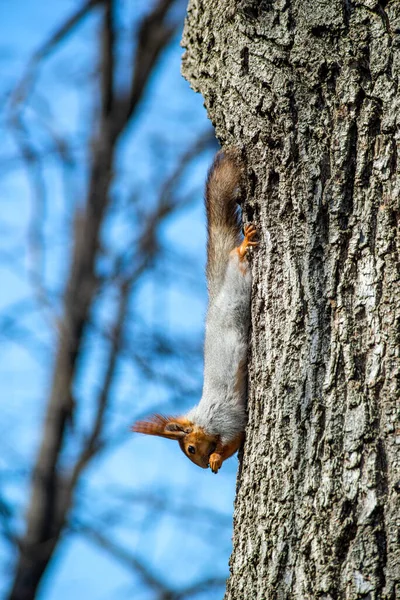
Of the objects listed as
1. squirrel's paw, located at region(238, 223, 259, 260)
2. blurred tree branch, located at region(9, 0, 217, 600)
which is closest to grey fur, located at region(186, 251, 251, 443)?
squirrel's paw, located at region(238, 223, 259, 260)

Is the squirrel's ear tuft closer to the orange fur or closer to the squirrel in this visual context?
the orange fur

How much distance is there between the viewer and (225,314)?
9.14 ft

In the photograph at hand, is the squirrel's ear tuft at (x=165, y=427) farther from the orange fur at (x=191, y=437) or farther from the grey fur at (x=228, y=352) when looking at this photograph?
the grey fur at (x=228, y=352)

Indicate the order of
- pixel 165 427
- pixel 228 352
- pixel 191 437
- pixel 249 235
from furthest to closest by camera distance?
pixel 165 427 < pixel 191 437 < pixel 228 352 < pixel 249 235

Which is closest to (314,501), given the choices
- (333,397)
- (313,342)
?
(333,397)

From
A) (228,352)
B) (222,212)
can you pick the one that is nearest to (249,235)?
(222,212)

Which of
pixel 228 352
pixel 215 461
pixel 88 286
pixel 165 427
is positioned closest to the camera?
pixel 228 352

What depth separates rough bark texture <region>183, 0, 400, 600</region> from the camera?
1955mm

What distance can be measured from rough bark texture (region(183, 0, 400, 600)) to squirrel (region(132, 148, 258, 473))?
6.9 inches

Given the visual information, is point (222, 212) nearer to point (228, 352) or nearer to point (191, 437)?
point (228, 352)

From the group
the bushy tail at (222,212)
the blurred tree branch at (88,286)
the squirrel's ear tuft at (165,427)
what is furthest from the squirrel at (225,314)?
the blurred tree branch at (88,286)

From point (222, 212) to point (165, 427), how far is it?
1086 millimetres

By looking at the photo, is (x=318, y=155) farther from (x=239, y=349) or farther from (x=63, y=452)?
(x=63, y=452)

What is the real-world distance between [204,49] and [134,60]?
5.94 m
